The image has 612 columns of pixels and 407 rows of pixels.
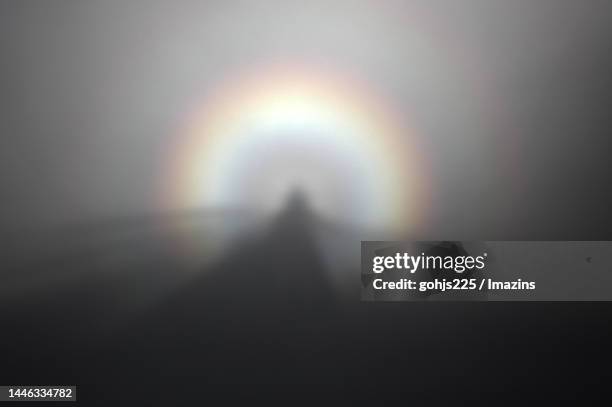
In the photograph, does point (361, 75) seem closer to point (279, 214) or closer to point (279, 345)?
point (279, 214)

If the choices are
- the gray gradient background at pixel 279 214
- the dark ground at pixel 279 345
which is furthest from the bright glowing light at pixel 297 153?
the dark ground at pixel 279 345

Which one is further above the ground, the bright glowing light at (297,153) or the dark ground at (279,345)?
the bright glowing light at (297,153)

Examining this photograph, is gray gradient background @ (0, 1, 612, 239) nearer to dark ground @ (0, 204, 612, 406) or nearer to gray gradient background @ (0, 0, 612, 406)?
gray gradient background @ (0, 0, 612, 406)

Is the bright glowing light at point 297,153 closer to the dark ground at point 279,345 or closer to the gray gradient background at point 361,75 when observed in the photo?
the gray gradient background at point 361,75

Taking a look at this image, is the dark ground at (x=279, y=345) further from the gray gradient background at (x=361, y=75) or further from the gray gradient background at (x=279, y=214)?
the gray gradient background at (x=361, y=75)

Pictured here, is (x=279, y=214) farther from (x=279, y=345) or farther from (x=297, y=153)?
(x=279, y=345)

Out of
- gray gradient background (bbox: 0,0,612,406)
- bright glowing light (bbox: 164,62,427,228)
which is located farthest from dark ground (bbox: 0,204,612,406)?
bright glowing light (bbox: 164,62,427,228)

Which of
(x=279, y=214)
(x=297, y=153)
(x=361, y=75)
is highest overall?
(x=361, y=75)

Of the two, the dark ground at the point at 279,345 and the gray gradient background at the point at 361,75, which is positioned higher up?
the gray gradient background at the point at 361,75

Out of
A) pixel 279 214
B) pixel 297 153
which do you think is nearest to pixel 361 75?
pixel 297 153

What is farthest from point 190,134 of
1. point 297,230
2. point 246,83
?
point 297,230

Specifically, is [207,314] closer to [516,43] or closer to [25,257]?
[25,257]

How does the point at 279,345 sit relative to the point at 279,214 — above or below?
below
